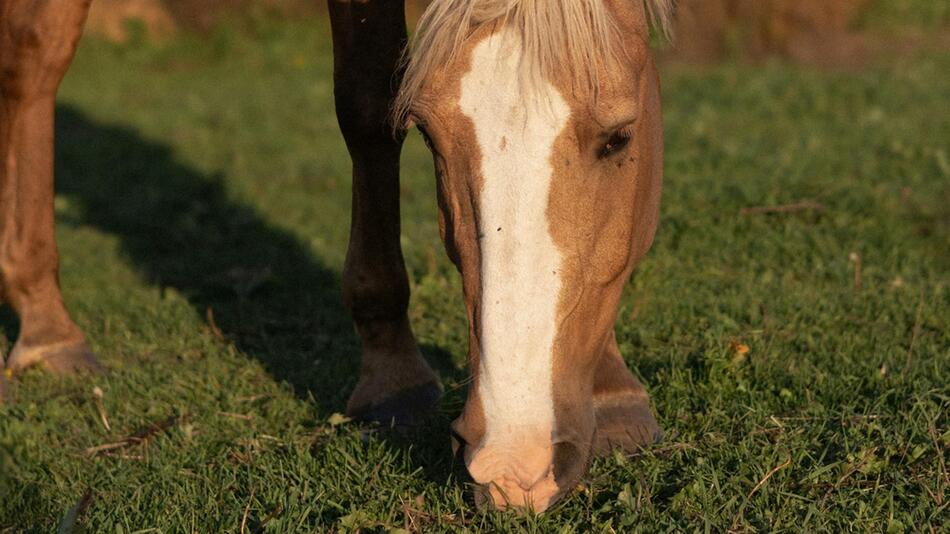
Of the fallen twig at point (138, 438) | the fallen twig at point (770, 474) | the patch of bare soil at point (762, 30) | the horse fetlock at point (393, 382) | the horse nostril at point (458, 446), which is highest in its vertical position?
the horse nostril at point (458, 446)

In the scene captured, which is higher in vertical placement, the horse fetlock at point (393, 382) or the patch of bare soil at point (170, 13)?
the horse fetlock at point (393, 382)

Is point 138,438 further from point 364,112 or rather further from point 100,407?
point 364,112

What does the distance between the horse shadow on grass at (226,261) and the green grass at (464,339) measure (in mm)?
20

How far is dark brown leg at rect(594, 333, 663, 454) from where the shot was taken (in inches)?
119

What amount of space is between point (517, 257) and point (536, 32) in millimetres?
475

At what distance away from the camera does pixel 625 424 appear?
120 inches

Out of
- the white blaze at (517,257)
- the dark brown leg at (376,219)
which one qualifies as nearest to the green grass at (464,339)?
the dark brown leg at (376,219)

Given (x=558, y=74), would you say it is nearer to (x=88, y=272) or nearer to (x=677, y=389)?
(x=677, y=389)

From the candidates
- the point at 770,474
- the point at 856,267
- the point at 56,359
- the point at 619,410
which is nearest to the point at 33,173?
the point at 56,359

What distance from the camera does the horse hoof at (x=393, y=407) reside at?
3580 mm

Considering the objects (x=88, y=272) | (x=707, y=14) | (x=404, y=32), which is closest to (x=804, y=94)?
(x=707, y=14)

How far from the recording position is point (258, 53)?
12.8 m

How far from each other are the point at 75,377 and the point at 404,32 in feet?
5.86

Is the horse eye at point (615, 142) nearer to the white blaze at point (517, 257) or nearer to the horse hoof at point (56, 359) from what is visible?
the white blaze at point (517, 257)
